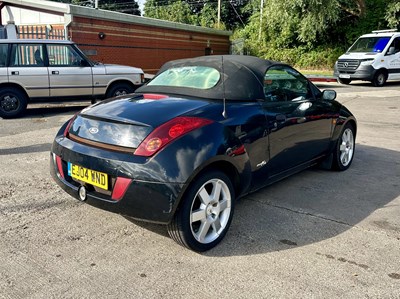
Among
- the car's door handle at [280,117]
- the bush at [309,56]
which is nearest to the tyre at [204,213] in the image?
the car's door handle at [280,117]

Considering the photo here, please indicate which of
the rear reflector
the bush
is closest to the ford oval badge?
the rear reflector

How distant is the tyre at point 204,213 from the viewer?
2992 mm

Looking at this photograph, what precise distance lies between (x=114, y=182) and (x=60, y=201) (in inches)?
55.0

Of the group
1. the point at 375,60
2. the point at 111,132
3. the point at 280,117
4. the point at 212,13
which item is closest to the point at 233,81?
the point at 280,117

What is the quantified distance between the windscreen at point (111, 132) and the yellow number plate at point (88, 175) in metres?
0.26

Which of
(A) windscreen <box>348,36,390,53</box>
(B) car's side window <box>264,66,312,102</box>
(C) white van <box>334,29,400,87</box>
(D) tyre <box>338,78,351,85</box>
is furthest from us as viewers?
(D) tyre <box>338,78,351,85</box>

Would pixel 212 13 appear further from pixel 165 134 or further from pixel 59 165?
Answer: pixel 165 134

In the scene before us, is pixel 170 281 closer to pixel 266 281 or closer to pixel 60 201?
pixel 266 281

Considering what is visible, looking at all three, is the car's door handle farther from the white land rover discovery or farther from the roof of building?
the roof of building

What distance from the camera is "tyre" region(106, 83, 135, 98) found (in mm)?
10102

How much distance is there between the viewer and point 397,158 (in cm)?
612

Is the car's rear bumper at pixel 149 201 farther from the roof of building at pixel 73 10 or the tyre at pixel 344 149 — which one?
the roof of building at pixel 73 10

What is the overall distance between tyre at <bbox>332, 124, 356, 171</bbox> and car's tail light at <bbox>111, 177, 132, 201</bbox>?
10.4 feet

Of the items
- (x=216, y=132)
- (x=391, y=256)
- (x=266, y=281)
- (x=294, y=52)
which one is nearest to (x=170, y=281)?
(x=266, y=281)
